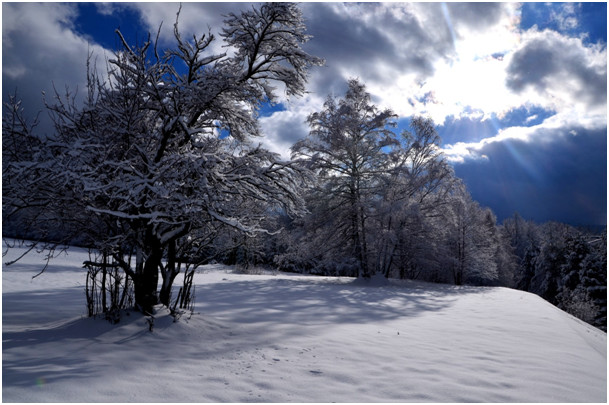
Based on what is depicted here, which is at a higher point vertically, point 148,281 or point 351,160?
point 351,160

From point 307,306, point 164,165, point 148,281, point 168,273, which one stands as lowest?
point 307,306

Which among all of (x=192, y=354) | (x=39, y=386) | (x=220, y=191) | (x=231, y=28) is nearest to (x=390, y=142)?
(x=231, y=28)

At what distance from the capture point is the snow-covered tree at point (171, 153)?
4.64 meters

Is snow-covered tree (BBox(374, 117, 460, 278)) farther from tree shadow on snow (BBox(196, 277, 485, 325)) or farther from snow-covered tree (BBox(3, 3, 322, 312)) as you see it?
snow-covered tree (BBox(3, 3, 322, 312))

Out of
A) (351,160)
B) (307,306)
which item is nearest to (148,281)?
(307,306)

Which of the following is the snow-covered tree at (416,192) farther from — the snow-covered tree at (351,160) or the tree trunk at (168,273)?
the tree trunk at (168,273)

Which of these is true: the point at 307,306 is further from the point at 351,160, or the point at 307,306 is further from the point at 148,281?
the point at 351,160

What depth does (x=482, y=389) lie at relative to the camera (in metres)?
3.87

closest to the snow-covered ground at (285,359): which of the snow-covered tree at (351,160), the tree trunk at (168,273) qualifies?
the tree trunk at (168,273)

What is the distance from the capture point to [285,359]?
4.59 m

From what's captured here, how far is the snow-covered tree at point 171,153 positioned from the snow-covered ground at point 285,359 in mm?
1385

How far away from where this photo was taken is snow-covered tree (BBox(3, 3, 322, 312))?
4.64 metres

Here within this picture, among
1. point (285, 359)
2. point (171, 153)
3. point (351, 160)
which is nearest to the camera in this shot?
point (285, 359)

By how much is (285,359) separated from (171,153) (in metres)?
3.89
